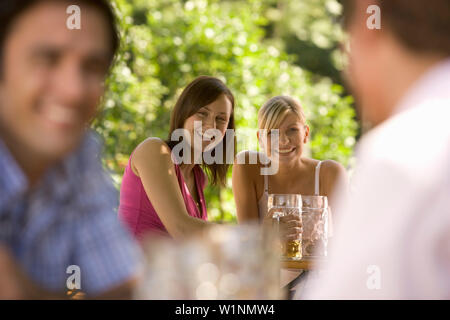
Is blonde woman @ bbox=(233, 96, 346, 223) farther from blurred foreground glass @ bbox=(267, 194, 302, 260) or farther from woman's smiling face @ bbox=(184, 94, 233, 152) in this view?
blurred foreground glass @ bbox=(267, 194, 302, 260)

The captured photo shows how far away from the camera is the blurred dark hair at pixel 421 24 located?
1.10m

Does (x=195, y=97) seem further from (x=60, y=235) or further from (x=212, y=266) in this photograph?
(x=212, y=266)

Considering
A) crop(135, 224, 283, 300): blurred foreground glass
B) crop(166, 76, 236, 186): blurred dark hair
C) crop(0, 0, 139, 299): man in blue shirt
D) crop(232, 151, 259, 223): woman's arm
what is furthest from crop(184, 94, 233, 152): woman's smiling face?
crop(135, 224, 283, 300): blurred foreground glass

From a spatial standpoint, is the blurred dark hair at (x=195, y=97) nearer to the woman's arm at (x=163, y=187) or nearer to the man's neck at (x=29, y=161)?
the woman's arm at (x=163, y=187)

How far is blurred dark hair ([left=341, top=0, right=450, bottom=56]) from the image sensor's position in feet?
3.61

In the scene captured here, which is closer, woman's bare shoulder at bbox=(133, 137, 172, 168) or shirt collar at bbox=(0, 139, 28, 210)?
shirt collar at bbox=(0, 139, 28, 210)

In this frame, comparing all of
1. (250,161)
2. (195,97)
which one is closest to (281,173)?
(250,161)

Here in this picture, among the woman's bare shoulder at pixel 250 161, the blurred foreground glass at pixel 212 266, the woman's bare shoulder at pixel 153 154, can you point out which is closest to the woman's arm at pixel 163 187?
the woman's bare shoulder at pixel 153 154

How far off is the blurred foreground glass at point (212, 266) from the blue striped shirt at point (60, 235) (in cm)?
22

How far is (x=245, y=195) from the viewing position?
11.7 ft

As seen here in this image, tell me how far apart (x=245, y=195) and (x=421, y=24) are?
252 cm

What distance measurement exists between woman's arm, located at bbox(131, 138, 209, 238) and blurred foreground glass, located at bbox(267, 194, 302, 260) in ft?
1.13
